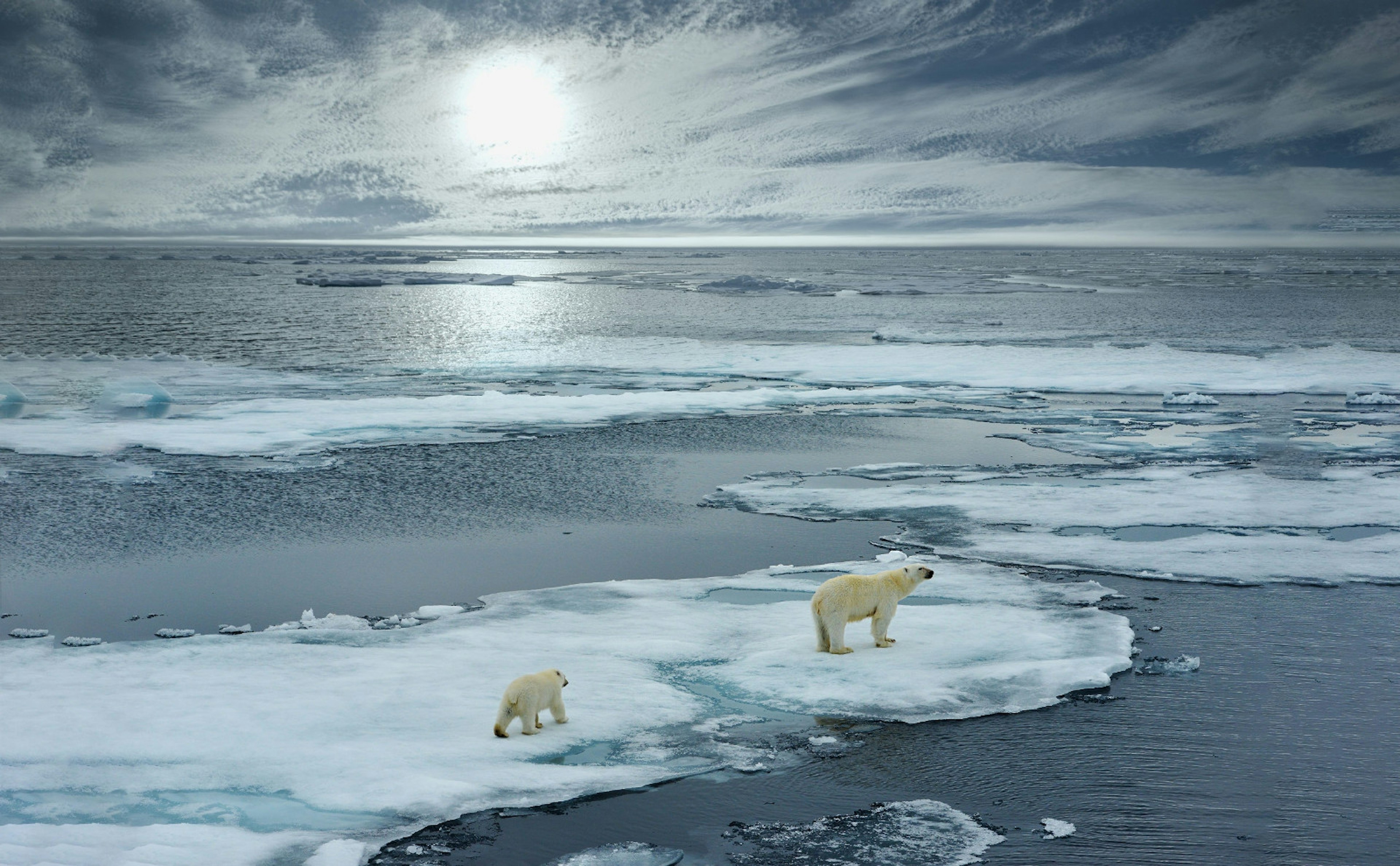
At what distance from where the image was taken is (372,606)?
27.4 feet

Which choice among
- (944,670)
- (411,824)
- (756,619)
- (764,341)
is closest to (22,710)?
(411,824)

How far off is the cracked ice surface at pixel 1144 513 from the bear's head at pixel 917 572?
2331 mm

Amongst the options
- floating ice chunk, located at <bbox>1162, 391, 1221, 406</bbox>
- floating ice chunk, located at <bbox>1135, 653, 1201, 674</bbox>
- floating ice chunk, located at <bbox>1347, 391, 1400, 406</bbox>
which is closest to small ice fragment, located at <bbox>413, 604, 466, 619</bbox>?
floating ice chunk, located at <bbox>1135, 653, 1201, 674</bbox>

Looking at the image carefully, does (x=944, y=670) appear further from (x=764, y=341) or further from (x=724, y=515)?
(x=764, y=341)

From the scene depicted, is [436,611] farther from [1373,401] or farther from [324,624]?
[1373,401]

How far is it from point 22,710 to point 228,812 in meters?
1.80

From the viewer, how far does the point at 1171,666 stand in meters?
6.91

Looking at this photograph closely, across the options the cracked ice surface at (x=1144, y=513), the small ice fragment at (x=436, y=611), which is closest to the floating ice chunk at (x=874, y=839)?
the small ice fragment at (x=436, y=611)

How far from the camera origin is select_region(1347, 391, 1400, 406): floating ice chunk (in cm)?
1777

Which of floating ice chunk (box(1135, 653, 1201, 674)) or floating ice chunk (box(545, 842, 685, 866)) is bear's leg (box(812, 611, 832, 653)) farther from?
floating ice chunk (box(545, 842, 685, 866))

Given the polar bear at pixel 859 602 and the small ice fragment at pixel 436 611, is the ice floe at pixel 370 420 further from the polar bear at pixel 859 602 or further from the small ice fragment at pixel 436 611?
the polar bear at pixel 859 602

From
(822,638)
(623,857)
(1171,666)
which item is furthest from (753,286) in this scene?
(623,857)

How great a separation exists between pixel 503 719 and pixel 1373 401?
16557 mm

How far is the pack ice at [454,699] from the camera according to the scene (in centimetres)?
512
